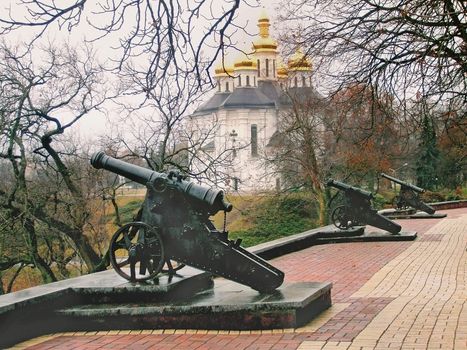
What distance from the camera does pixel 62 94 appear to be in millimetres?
23672

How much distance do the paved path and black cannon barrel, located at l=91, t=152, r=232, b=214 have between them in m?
1.46

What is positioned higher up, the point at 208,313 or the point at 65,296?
the point at 65,296

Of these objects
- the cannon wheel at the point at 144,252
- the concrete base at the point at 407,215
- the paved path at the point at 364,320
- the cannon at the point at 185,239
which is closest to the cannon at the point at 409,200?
the concrete base at the point at 407,215

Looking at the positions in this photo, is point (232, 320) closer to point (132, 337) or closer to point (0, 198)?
point (132, 337)

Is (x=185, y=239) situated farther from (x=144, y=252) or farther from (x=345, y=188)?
(x=345, y=188)

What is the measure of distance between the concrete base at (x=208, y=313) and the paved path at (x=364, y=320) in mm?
114

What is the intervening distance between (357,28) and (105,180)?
1382cm

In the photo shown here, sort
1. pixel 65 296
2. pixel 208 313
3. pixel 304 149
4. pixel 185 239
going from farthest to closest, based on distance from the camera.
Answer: pixel 304 149 < pixel 185 239 < pixel 65 296 < pixel 208 313

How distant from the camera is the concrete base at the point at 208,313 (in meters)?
7.87

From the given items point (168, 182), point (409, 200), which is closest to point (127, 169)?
point (168, 182)

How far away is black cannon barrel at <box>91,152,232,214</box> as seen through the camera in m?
8.64

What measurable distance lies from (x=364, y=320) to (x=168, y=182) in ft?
8.50

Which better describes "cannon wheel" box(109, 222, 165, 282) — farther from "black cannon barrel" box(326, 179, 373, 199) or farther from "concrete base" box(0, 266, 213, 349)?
"black cannon barrel" box(326, 179, 373, 199)

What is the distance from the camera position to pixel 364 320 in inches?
319
